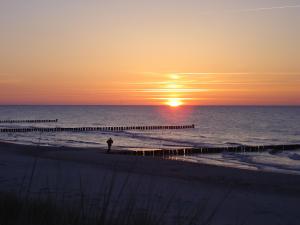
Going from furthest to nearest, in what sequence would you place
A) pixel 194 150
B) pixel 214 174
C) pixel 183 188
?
pixel 194 150 → pixel 214 174 → pixel 183 188

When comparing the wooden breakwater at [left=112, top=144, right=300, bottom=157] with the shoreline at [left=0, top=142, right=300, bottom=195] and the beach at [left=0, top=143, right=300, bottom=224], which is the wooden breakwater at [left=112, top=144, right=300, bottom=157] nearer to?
the shoreline at [left=0, top=142, right=300, bottom=195]

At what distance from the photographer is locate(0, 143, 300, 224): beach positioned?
10242mm

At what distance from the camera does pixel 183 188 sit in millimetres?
16266

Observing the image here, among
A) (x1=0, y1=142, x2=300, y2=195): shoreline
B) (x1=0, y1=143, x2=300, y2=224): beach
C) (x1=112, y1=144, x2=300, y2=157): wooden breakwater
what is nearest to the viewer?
(x1=0, y1=143, x2=300, y2=224): beach

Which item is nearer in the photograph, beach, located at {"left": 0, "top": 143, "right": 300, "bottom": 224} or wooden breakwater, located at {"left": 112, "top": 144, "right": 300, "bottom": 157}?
beach, located at {"left": 0, "top": 143, "right": 300, "bottom": 224}

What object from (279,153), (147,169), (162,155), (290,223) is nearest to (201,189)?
(290,223)

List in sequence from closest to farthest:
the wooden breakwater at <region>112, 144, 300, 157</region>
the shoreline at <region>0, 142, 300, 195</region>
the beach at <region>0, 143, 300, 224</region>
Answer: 1. the beach at <region>0, 143, 300, 224</region>
2. the shoreline at <region>0, 142, 300, 195</region>
3. the wooden breakwater at <region>112, 144, 300, 157</region>

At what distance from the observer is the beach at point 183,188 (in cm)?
1024

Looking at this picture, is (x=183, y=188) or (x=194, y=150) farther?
(x=194, y=150)

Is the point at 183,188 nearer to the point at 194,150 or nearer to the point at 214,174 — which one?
the point at 214,174

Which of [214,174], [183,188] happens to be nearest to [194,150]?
[214,174]

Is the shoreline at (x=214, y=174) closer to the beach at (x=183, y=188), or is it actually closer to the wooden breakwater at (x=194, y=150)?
the beach at (x=183, y=188)

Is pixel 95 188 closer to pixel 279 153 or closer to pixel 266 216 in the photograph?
pixel 266 216

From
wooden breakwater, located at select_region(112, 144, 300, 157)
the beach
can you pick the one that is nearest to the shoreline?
the beach
